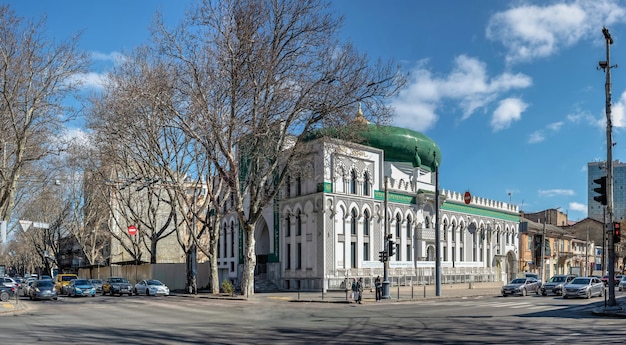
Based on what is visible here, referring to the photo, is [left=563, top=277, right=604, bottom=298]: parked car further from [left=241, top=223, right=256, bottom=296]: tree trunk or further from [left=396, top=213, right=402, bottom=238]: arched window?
[left=241, top=223, right=256, bottom=296]: tree trunk

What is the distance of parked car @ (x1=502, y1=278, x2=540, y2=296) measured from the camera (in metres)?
41.7

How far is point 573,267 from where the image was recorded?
87.8 meters

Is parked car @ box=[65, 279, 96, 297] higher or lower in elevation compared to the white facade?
lower

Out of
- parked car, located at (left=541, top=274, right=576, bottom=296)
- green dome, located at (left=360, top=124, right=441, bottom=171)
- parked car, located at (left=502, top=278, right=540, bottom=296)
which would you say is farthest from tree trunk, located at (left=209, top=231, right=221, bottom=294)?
parked car, located at (left=541, top=274, right=576, bottom=296)

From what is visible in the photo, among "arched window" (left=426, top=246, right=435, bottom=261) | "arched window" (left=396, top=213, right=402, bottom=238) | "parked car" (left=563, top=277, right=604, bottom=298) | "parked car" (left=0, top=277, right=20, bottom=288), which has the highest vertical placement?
"arched window" (left=396, top=213, right=402, bottom=238)

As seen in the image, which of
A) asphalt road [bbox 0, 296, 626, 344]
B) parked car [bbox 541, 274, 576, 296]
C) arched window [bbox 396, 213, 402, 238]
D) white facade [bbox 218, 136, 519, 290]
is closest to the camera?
asphalt road [bbox 0, 296, 626, 344]

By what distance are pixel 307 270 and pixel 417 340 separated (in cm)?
3165

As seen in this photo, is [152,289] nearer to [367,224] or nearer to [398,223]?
[367,224]

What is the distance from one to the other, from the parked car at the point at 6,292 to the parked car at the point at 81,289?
23.4ft

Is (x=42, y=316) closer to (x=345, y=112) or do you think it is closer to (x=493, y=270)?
(x=345, y=112)

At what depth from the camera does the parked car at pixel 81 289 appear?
4313 centimetres

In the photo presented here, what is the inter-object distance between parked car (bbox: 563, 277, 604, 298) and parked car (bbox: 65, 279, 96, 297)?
30961 millimetres

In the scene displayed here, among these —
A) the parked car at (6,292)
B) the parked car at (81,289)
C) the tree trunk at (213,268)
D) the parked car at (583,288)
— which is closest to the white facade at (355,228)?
the tree trunk at (213,268)

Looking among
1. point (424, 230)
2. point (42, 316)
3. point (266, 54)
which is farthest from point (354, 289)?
point (424, 230)
